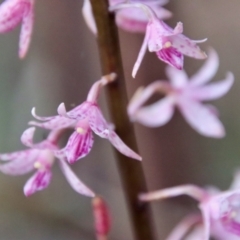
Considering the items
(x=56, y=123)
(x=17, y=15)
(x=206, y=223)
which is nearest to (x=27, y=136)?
(x=56, y=123)

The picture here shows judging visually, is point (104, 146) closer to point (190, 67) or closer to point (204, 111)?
point (190, 67)

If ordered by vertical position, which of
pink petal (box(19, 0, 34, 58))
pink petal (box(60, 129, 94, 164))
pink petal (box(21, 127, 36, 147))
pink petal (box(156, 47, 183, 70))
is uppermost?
pink petal (box(19, 0, 34, 58))

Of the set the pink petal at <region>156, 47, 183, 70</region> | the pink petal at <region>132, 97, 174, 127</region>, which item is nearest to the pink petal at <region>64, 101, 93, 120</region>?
the pink petal at <region>156, 47, 183, 70</region>

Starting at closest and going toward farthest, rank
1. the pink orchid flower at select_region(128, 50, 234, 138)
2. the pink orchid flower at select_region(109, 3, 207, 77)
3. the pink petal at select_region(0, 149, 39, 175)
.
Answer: the pink orchid flower at select_region(109, 3, 207, 77) → the pink petal at select_region(0, 149, 39, 175) → the pink orchid flower at select_region(128, 50, 234, 138)

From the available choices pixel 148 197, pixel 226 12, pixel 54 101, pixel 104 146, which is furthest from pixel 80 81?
pixel 148 197

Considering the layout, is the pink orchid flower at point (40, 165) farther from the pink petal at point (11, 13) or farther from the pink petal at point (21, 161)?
the pink petal at point (11, 13)

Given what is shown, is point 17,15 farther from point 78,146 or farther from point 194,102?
point 194,102

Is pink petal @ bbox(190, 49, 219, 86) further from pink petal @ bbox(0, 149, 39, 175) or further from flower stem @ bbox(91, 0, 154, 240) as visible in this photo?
pink petal @ bbox(0, 149, 39, 175)
